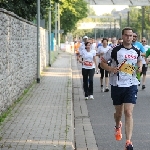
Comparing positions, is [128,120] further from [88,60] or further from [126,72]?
[88,60]

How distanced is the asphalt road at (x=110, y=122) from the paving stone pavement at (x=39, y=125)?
557 mm

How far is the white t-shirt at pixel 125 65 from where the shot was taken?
7801 millimetres

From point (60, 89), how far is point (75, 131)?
735 centimetres

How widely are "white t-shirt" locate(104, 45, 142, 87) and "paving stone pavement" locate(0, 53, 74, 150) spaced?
1.26 m

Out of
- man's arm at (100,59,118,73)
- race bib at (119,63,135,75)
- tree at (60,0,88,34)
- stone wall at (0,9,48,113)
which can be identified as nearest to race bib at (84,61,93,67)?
stone wall at (0,9,48,113)

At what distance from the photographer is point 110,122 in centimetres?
1059

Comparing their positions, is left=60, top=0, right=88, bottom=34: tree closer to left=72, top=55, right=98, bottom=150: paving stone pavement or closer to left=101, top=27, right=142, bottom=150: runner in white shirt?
left=72, top=55, right=98, bottom=150: paving stone pavement

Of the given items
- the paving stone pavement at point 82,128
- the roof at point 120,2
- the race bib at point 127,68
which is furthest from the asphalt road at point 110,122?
the roof at point 120,2

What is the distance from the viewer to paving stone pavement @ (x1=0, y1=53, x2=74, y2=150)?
7672mm

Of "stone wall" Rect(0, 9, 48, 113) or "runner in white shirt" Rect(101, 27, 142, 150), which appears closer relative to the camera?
"runner in white shirt" Rect(101, 27, 142, 150)

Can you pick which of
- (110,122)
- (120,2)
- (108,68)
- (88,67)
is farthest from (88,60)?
(120,2)

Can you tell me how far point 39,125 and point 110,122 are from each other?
1830 millimetres

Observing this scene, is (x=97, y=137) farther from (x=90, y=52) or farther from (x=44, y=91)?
(x=44, y=91)

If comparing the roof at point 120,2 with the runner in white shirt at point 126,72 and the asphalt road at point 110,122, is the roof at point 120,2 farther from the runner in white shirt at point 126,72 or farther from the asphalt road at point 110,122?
the runner in white shirt at point 126,72
